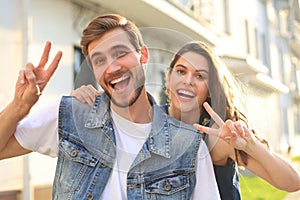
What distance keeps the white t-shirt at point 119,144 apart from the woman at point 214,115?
4.1 inches

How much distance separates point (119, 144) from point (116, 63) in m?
0.27

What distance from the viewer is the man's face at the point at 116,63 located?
171 cm

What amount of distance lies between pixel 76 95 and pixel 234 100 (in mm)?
702

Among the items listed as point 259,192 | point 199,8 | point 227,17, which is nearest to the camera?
point 259,192

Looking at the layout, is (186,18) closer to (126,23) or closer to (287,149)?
(126,23)

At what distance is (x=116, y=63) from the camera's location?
1.70 metres

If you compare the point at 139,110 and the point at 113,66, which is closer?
the point at 113,66

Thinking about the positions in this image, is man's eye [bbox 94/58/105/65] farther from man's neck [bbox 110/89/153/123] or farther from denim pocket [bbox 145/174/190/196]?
denim pocket [bbox 145/174/190/196]

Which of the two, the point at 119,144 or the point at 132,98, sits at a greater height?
the point at 132,98

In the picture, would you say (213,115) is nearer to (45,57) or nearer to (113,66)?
(113,66)

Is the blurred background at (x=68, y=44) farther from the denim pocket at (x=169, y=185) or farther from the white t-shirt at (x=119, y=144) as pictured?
the denim pocket at (x=169, y=185)

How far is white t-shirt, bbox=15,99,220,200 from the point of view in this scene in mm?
1717

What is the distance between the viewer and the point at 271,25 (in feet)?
76.1

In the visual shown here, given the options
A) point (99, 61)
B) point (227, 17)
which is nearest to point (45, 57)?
point (99, 61)
